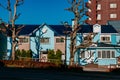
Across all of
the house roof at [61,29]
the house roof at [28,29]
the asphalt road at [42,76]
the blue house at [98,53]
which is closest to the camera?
the asphalt road at [42,76]

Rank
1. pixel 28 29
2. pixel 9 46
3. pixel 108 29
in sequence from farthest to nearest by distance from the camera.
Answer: pixel 28 29, pixel 108 29, pixel 9 46

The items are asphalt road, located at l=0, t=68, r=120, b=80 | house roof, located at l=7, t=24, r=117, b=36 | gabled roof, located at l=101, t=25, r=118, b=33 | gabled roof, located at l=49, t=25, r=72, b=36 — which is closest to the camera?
asphalt road, located at l=0, t=68, r=120, b=80

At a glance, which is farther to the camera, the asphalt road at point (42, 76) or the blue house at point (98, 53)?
the blue house at point (98, 53)

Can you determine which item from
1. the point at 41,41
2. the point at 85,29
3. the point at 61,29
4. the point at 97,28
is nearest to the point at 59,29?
the point at 61,29

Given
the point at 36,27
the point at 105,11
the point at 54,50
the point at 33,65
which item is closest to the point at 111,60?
the point at 54,50

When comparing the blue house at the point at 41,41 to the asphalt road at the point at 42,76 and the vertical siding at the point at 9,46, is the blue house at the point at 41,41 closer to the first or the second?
the vertical siding at the point at 9,46

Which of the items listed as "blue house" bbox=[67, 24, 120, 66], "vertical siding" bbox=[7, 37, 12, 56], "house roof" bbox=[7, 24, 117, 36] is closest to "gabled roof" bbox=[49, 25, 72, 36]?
"house roof" bbox=[7, 24, 117, 36]

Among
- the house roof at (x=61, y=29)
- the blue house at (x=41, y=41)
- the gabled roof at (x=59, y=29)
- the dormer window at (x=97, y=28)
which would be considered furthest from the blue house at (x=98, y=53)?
the blue house at (x=41, y=41)

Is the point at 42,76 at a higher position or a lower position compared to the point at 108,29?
lower

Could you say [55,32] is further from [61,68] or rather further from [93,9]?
[93,9]

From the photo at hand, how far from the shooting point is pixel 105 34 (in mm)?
69688

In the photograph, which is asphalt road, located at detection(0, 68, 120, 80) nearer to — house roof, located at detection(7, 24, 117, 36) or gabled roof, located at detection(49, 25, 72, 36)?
gabled roof, located at detection(49, 25, 72, 36)

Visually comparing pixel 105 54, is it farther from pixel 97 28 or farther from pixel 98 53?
pixel 97 28

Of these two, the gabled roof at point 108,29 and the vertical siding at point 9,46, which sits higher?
the gabled roof at point 108,29
